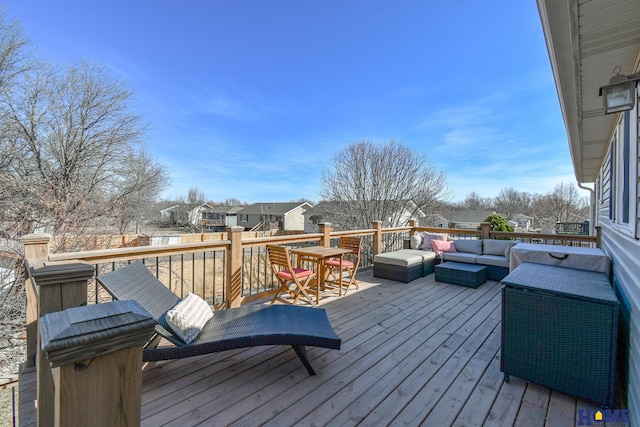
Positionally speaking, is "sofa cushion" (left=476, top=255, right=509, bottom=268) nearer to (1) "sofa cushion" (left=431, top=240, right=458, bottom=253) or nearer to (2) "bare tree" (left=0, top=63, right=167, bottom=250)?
(1) "sofa cushion" (left=431, top=240, right=458, bottom=253)

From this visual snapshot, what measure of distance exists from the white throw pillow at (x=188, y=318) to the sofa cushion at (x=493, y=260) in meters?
5.17

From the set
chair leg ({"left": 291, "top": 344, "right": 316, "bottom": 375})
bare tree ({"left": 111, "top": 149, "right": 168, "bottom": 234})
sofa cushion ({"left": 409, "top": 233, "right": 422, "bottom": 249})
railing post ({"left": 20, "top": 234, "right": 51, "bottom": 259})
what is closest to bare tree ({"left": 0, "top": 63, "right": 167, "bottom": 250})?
bare tree ({"left": 111, "top": 149, "right": 168, "bottom": 234})

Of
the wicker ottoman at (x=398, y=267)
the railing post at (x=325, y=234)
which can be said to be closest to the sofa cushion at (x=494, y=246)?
the wicker ottoman at (x=398, y=267)

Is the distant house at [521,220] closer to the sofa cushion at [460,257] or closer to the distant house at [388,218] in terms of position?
the distant house at [388,218]

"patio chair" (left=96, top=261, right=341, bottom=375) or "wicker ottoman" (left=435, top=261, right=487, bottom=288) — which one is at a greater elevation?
"patio chair" (left=96, top=261, right=341, bottom=375)

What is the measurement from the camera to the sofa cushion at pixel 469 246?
6.01 meters

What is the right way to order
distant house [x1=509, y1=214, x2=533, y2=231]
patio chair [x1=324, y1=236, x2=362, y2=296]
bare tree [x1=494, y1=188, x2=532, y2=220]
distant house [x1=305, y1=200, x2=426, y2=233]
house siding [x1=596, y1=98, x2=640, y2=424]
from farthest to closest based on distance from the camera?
bare tree [x1=494, y1=188, x2=532, y2=220] → distant house [x1=509, y1=214, x2=533, y2=231] → distant house [x1=305, y1=200, x2=426, y2=233] → patio chair [x1=324, y1=236, x2=362, y2=296] → house siding [x1=596, y1=98, x2=640, y2=424]

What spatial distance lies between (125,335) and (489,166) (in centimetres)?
2639

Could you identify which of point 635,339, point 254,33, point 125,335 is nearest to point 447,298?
point 635,339

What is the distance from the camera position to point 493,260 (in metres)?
5.43

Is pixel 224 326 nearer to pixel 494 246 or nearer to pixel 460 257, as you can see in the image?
pixel 460 257

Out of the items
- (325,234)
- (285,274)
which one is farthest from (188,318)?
(325,234)

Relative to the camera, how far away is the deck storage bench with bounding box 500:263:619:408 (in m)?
1.93

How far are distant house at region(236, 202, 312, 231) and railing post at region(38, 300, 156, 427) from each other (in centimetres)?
2997
